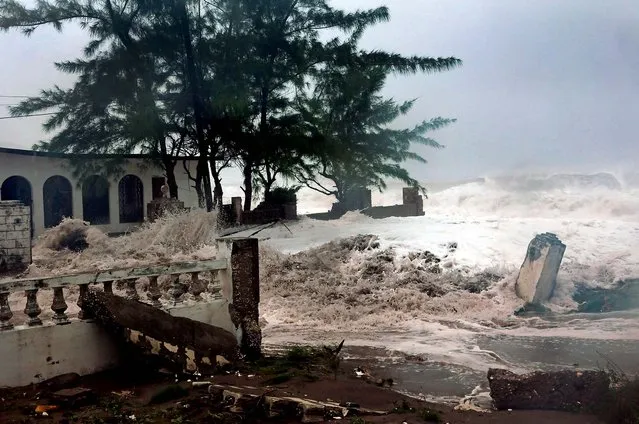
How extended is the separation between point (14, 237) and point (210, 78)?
23.2 feet

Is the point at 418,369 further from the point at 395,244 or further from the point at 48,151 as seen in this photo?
the point at 48,151

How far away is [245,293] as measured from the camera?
6.69m

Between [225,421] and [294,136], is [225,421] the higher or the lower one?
the lower one

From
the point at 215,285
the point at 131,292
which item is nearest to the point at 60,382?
the point at 131,292

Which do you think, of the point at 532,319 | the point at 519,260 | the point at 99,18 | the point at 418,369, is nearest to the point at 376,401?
the point at 418,369

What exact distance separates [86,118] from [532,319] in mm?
13250

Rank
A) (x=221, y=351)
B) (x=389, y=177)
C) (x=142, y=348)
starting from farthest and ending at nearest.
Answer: (x=389, y=177), (x=221, y=351), (x=142, y=348)

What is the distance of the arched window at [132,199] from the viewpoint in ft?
77.5

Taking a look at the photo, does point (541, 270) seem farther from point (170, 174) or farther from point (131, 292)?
point (170, 174)

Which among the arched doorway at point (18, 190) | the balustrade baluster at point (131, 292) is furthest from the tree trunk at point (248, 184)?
the balustrade baluster at point (131, 292)

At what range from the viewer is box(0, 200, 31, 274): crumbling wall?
12.2 m

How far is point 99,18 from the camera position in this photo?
1747 centimetres

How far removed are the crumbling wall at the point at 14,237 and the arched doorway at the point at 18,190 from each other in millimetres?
8853

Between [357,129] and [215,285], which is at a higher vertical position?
[357,129]
